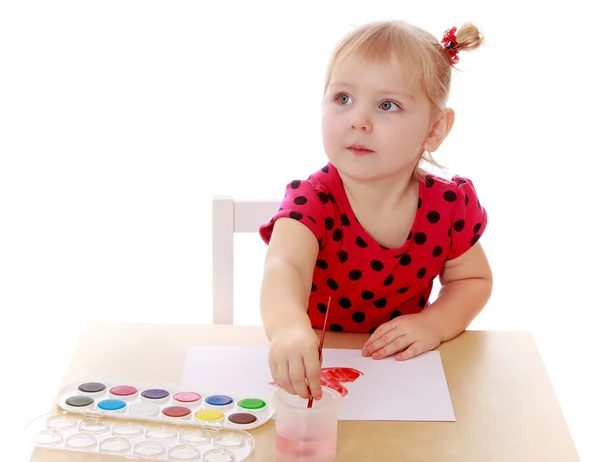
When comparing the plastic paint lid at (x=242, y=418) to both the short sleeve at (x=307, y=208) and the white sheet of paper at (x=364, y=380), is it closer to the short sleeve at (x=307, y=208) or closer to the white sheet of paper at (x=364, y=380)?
the white sheet of paper at (x=364, y=380)

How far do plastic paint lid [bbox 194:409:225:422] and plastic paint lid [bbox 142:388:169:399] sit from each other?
0.21 ft

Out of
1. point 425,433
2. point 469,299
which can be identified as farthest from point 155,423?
point 469,299

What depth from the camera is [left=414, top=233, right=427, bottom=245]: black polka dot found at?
54.5 inches

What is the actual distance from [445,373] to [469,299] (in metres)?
0.19

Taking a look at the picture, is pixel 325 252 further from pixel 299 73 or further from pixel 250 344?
pixel 299 73

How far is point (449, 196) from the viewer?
1.41 m

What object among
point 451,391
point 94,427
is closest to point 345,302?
point 451,391

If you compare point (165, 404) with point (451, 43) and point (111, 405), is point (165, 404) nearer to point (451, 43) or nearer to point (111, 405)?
point (111, 405)

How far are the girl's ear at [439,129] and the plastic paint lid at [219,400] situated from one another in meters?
0.49

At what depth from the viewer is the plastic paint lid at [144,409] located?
1.08 meters

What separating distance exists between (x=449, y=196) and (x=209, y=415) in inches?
20.9

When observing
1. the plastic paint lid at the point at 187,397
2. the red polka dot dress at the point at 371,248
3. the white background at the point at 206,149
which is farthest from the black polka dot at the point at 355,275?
the white background at the point at 206,149

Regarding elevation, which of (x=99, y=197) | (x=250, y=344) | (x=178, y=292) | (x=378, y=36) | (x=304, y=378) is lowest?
(x=178, y=292)

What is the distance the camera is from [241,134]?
2.41 m
